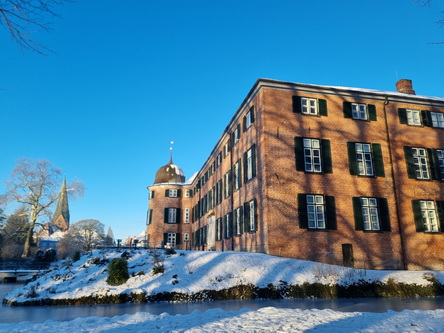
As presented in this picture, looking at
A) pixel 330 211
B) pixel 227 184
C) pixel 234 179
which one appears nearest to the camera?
pixel 330 211

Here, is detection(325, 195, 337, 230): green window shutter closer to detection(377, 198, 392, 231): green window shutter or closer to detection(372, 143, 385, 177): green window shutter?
detection(377, 198, 392, 231): green window shutter

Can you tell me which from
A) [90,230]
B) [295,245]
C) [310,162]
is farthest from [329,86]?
[90,230]

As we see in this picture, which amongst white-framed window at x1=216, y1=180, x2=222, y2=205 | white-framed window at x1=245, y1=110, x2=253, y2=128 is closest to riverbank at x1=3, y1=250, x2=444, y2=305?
white-framed window at x1=245, y1=110, x2=253, y2=128

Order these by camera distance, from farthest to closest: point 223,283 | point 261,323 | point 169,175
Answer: point 169,175 < point 223,283 < point 261,323

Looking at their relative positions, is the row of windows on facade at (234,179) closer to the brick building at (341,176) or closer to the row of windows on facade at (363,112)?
the brick building at (341,176)

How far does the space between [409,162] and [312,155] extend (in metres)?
5.93

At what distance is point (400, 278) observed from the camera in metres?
12.7

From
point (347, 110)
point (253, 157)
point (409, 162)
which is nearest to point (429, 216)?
point (409, 162)

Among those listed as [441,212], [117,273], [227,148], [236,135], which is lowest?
[117,273]

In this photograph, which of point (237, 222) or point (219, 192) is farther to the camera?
point (219, 192)

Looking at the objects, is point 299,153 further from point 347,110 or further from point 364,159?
point 347,110

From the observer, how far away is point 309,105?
18203mm

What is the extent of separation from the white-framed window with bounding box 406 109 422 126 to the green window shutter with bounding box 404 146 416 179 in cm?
183

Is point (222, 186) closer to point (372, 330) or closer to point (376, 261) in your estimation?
point (376, 261)
